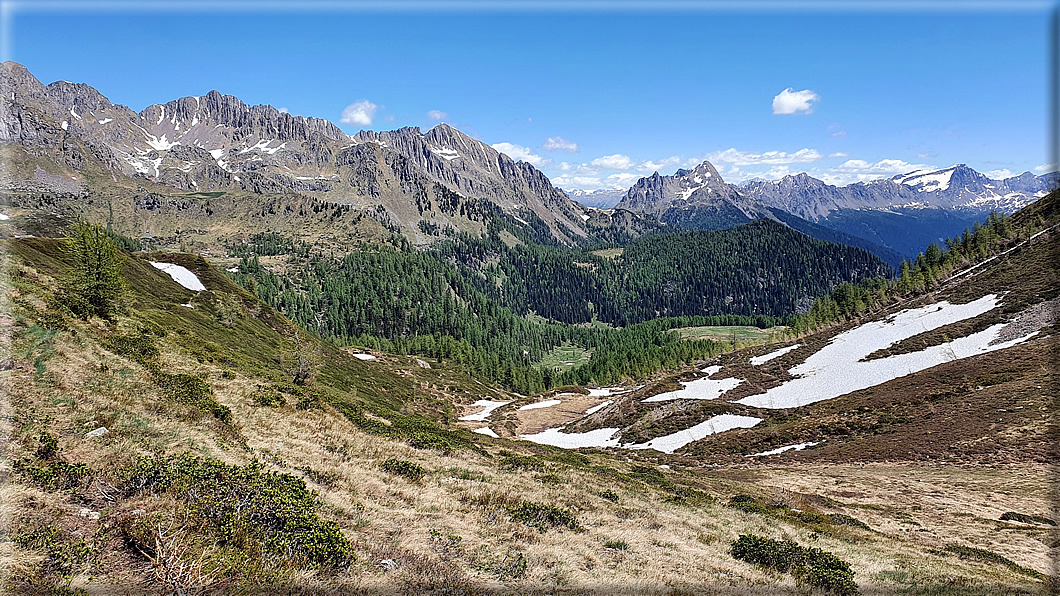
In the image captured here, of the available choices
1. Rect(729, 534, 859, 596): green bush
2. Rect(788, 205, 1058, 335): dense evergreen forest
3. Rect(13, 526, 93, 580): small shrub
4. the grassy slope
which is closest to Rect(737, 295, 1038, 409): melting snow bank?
Rect(788, 205, 1058, 335): dense evergreen forest

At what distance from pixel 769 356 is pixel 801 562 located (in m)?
74.8

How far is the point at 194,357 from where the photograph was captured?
31.9 m

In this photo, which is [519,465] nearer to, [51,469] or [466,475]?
[466,475]

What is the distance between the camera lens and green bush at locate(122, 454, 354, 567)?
412 inches

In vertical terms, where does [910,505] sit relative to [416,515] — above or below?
below

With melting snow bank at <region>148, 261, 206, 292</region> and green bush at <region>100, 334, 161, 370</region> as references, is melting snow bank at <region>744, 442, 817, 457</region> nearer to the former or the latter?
green bush at <region>100, 334, 161, 370</region>

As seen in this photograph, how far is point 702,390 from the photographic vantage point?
7156 cm

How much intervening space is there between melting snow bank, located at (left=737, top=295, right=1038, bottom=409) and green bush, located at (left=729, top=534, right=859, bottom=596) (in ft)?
153

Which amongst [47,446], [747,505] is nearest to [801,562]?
[747,505]

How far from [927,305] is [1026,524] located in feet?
221

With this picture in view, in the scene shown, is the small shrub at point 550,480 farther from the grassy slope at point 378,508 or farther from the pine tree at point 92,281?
the pine tree at point 92,281

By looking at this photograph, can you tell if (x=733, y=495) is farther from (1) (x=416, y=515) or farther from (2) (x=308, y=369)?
(2) (x=308, y=369)

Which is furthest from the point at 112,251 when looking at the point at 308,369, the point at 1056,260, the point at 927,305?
the point at 1056,260

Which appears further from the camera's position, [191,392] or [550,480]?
[550,480]
